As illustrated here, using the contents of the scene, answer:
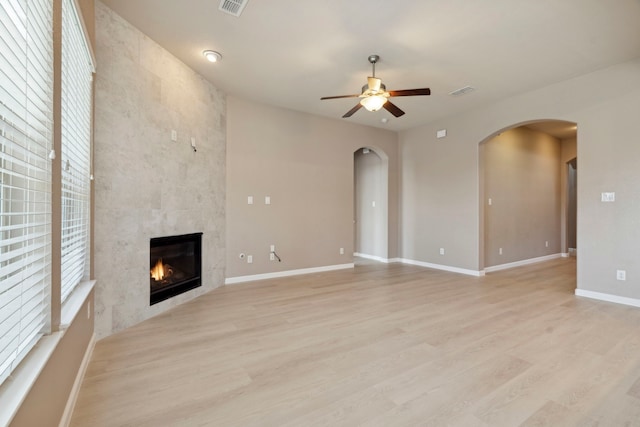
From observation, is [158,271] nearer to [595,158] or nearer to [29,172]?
[29,172]

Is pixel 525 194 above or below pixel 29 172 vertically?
above

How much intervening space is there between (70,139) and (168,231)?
162 cm

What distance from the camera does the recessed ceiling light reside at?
3348 millimetres

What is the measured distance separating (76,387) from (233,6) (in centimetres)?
315

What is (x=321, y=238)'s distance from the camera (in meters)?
5.62

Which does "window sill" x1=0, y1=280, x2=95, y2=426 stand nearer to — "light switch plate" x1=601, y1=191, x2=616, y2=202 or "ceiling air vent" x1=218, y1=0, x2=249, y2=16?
"ceiling air vent" x1=218, y1=0, x2=249, y2=16

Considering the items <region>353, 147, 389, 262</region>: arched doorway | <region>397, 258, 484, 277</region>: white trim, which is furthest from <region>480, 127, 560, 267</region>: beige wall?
<region>353, 147, 389, 262</region>: arched doorway

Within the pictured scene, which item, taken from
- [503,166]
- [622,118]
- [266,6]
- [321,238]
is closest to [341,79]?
[266,6]

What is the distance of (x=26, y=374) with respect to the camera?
110 centimetres

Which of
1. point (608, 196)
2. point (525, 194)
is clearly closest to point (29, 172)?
point (608, 196)

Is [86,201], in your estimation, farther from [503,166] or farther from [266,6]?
[503,166]

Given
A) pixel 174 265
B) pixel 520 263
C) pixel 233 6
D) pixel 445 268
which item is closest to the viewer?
pixel 233 6

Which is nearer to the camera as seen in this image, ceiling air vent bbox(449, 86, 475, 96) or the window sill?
the window sill

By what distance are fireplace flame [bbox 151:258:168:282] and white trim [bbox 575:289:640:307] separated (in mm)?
5461
